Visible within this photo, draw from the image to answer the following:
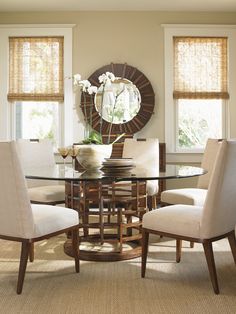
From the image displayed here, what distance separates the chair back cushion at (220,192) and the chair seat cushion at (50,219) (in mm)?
835

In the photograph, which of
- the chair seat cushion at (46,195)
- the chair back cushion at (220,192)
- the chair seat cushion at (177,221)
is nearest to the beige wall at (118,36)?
the chair seat cushion at (46,195)

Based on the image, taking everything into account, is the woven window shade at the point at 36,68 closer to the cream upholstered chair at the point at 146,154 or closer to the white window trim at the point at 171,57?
the white window trim at the point at 171,57

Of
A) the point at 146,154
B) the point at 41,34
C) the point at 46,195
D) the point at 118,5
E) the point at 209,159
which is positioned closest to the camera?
the point at 46,195

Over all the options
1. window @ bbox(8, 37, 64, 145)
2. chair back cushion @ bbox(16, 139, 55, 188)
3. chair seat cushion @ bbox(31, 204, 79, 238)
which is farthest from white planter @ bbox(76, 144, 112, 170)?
window @ bbox(8, 37, 64, 145)

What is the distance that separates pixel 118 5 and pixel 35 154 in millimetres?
2473

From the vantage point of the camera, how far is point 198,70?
574cm

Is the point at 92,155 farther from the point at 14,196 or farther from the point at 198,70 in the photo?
the point at 198,70

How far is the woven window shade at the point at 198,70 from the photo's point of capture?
5.74 metres

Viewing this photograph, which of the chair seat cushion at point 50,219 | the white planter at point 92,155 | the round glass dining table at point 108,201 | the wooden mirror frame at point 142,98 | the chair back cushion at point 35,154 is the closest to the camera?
the chair seat cushion at point 50,219

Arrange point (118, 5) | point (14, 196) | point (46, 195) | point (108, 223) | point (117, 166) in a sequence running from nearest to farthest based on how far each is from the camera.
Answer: point (14, 196)
point (117, 166)
point (108, 223)
point (46, 195)
point (118, 5)

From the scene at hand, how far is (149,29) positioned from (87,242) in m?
3.29

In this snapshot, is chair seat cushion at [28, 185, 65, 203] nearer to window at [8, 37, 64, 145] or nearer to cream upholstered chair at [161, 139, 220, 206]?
cream upholstered chair at [161, 139, 220, 206]

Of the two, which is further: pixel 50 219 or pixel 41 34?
pixel 41 34

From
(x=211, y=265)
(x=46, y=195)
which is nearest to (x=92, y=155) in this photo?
(x=46, y=195)
